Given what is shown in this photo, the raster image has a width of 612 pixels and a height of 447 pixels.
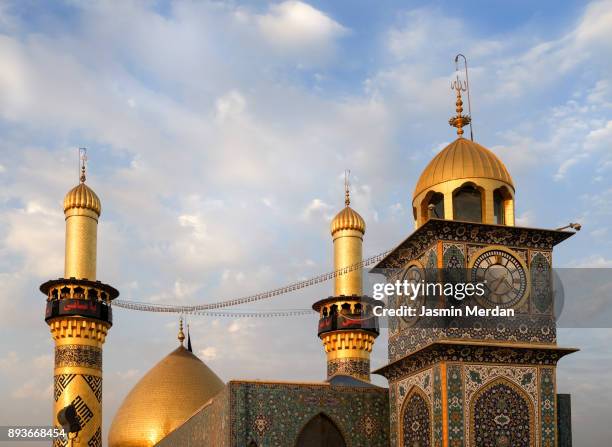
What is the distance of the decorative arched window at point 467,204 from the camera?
17.4 m

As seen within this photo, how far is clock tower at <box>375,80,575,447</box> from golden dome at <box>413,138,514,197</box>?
26 millimetres

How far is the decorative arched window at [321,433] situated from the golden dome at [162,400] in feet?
43.0

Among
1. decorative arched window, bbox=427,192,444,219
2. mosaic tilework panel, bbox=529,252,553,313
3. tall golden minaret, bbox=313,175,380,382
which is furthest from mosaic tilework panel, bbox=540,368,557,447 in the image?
tall golden minaret, bbox=313,175,380,382

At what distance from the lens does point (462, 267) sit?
1591 centimetres

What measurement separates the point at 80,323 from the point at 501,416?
15186mm

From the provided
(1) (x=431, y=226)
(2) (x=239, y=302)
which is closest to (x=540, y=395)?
(1) (x=431, y=226)

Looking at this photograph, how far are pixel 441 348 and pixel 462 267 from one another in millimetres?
1496

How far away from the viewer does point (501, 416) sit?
1530cm

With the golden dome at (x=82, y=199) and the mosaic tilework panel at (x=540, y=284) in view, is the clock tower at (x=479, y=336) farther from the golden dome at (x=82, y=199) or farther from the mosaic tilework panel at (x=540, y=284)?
the golden dome at (x=82, y=199)

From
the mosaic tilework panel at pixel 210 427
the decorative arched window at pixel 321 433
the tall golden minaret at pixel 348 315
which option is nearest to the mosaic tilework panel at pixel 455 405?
the decorative arched window at pixel 321 433

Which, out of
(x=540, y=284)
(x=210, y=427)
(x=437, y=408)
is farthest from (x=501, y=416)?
(x=210, y=427)

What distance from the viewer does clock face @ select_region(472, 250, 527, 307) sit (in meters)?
15.8

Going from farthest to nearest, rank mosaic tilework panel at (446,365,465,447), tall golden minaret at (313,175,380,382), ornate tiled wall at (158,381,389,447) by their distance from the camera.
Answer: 1. tall golden minaret at (313,175,380,382)
2. ornate tiled wall at (158,381,389,447)
3. mosaic tilework panel at (446,365,465,447)

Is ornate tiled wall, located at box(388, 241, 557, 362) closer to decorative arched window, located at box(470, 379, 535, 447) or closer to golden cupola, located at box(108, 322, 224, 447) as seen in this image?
decorative arched window, located at box(470, 379, 535, 447)
